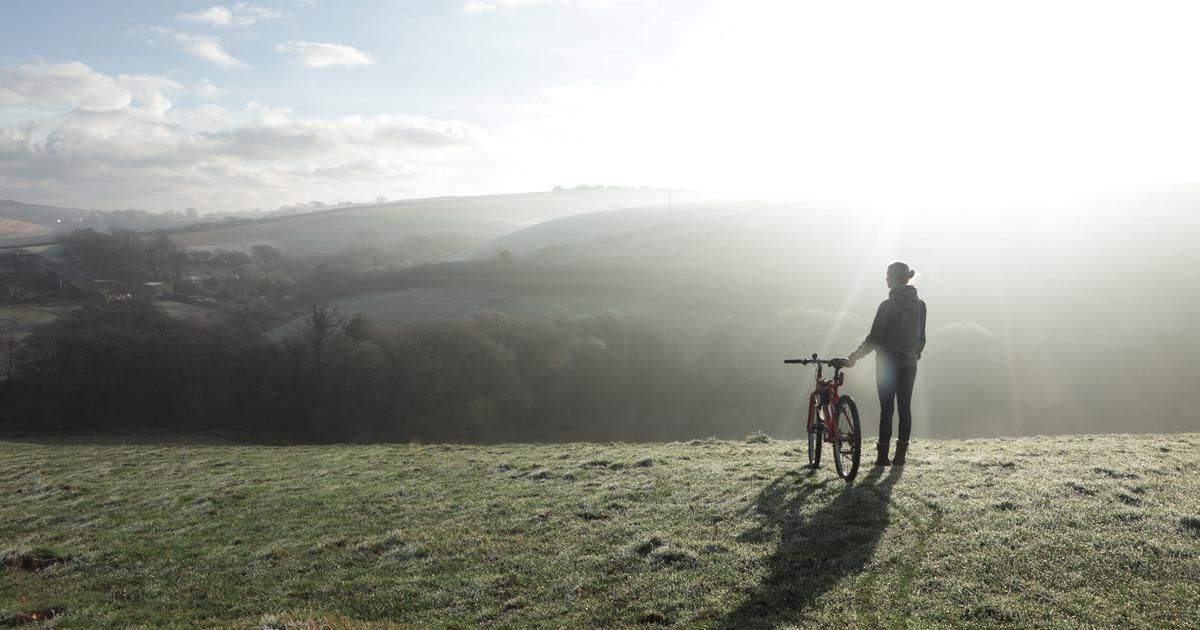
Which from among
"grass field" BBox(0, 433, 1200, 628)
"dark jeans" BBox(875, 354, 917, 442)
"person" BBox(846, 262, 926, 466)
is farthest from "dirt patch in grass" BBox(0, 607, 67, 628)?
"dark jeans" BBox(875, 354, 917, 442)

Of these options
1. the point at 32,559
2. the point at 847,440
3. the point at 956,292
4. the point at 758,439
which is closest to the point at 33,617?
the point at 32,559

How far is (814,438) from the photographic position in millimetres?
13305

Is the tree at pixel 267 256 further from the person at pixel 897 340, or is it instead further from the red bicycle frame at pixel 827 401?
the person at pixel 897 340

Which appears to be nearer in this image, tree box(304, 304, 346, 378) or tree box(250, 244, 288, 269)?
tree box(304, 304, 346, 378)

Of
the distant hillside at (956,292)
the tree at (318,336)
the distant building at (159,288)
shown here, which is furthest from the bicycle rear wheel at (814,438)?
the distant building at (159,288)

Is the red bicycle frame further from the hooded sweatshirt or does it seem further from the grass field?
the grass field

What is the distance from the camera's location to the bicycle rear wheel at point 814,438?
13.0 metres

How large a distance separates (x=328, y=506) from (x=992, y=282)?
88209mm

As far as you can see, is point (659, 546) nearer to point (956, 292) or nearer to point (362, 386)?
point (362, 386)

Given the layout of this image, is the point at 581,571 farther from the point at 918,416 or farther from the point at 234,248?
the point at 234,248

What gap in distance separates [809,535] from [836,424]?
318 cm

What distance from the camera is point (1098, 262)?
8962 cm

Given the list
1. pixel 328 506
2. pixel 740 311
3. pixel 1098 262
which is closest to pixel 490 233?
pixel 740 311

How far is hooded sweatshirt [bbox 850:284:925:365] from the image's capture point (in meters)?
11.8
